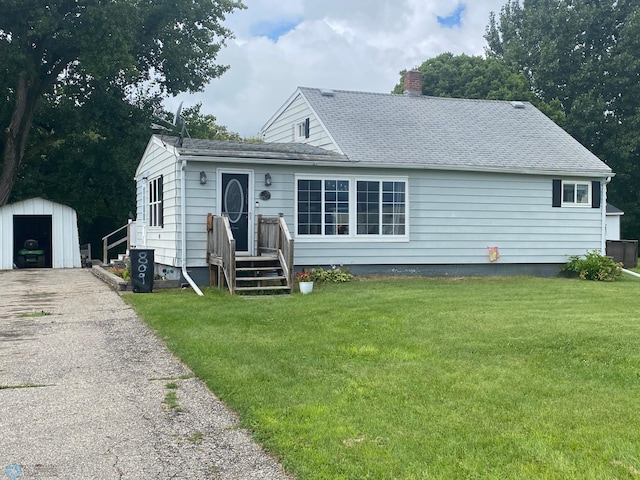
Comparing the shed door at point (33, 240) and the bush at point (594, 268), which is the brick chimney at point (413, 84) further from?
the shed door at point (33, 240)

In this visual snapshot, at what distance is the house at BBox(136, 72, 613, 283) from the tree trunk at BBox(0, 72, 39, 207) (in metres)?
7.25

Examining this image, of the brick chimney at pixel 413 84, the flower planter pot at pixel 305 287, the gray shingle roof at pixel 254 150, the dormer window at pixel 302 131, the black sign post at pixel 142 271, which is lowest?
the flower planter pot at pixel 305 287

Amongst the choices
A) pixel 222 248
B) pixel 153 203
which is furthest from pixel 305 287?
pixel 153 203

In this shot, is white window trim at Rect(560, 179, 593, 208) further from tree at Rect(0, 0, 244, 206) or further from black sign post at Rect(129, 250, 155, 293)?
tree at Rect(0, 0, 244, 206)

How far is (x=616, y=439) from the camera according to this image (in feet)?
13.7

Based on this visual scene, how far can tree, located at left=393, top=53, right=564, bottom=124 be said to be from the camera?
113 ft

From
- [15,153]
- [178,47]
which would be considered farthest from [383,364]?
[178,47]

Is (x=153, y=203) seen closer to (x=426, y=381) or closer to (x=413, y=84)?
(x=413, y=84)

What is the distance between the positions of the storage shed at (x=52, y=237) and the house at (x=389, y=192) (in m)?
5.06

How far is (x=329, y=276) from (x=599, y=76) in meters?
27.4

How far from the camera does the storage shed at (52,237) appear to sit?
69.3 feet

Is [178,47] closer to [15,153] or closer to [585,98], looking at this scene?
[15,153]

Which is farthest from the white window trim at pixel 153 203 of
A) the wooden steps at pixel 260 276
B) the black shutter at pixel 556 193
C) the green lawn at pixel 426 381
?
the black shutter at pixel 556 193

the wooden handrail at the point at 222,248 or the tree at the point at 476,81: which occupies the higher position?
the tree at the point at 476,81
